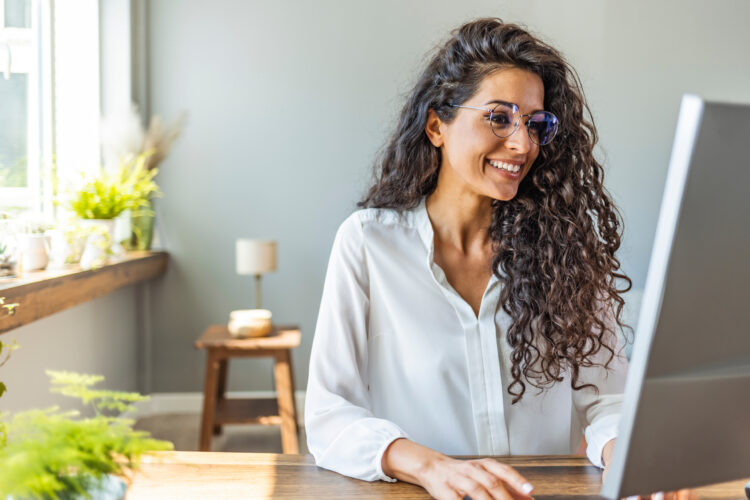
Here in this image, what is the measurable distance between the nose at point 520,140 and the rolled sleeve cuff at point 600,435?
521 millimetres

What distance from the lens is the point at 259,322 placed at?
334 cm

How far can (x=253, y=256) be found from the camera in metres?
3.53

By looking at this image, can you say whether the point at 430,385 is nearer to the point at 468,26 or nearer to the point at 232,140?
the point at 468,26

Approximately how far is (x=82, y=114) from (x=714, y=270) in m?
3.49

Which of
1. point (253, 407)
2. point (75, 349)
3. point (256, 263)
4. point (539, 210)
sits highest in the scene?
point (539, 210)

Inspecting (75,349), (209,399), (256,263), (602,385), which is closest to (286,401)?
(209,399)

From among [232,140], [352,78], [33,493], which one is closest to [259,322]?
[232,140]

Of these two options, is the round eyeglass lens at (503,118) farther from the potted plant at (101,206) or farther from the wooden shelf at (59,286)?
the potted plant at (101,206)

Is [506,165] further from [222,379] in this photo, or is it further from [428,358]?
[222,379]

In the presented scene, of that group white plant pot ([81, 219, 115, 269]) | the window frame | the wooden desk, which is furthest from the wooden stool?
the wooden desk

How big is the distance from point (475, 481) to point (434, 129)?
84 cm

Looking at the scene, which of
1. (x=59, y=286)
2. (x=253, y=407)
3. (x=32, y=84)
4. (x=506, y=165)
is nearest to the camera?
(x=506, y=165)

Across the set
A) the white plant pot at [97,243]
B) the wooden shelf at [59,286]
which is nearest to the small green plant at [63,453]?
the wooden shelf at [59,286]

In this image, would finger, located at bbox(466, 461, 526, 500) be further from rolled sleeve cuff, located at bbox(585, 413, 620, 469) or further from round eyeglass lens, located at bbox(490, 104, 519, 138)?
round eyeglass lens, located at bbox(490, 104, 519, 138)
